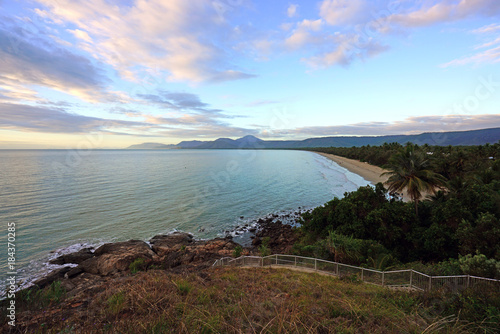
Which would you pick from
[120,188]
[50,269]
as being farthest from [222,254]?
[120,188]

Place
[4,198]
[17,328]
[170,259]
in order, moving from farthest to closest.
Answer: [4,198] < [170,259] < [17,328]

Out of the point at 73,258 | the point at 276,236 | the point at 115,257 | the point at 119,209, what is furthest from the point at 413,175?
the point at 119,209

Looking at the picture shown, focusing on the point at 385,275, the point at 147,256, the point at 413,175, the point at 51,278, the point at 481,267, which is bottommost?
the point at 147,256

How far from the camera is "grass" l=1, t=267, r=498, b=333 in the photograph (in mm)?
5000

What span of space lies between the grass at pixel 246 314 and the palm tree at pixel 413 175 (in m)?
17.1

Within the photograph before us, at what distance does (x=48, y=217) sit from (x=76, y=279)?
60.1 feet

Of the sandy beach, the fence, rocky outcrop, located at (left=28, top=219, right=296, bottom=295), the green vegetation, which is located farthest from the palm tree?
the sandy beach

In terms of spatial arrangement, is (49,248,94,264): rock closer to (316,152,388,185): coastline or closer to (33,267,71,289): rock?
(33,267,71,289): rock

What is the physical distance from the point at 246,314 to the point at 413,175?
942 inches

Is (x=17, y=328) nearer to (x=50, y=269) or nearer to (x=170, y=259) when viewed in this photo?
(x=170, y=259)

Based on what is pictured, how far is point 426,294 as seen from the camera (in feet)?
27.1

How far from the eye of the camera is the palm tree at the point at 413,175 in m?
21.9

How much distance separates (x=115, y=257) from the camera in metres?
19.3

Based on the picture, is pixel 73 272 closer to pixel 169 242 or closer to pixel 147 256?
pixel 147 256
